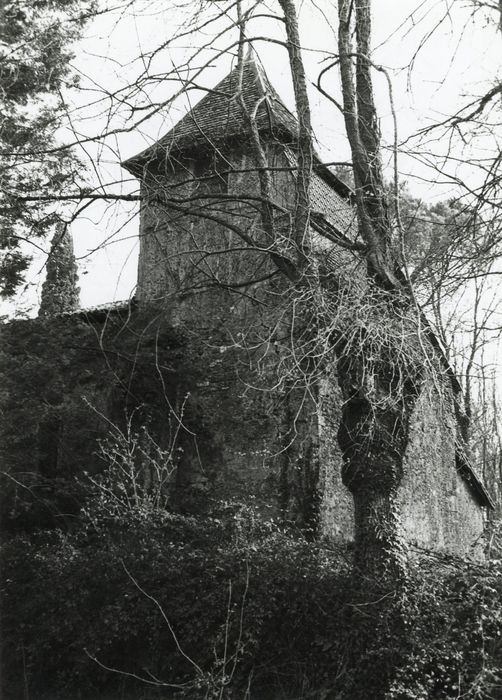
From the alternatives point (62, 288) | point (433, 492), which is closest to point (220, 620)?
point (433, 492)

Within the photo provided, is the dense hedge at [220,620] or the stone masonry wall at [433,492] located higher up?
the stone masonry wall at [433,492]

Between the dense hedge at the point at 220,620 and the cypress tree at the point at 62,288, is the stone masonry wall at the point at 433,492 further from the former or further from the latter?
the cypress tree at the point at 62,288

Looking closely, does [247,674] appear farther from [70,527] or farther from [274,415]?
[274,415]

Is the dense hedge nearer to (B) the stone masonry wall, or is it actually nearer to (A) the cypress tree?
(B) the stone masonry wall

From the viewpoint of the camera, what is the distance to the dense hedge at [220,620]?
689 cm

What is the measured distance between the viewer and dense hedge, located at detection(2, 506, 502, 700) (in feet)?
22.6

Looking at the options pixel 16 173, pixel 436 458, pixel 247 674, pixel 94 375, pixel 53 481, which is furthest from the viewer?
pixel 436 458

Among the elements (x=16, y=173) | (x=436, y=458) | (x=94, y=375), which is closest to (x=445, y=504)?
(x=436, y=458)

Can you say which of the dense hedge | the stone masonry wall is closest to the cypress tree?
the stone masonry wall

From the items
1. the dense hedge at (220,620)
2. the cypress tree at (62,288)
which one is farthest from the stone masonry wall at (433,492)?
the cypress tree at (62,288)

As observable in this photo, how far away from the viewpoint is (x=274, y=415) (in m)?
12.8

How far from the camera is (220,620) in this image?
7.73 meters

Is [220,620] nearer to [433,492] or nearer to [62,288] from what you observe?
[433,492]

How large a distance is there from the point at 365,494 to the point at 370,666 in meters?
1.86
